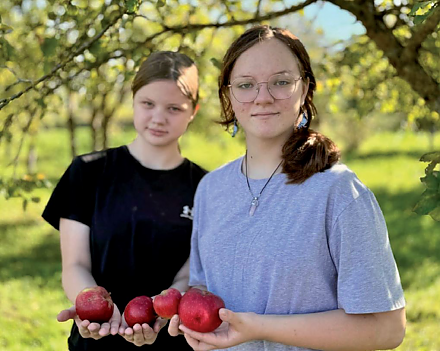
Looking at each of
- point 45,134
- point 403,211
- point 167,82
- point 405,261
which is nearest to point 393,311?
point 167,82

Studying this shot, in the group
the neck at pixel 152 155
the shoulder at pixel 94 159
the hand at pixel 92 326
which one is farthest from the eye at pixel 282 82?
the hand at pixel 92 326

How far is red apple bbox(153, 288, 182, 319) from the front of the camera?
1938 mm

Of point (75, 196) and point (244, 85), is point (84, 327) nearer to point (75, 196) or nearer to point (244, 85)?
point (75, 196)

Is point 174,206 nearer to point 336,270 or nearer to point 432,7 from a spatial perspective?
point 336,270

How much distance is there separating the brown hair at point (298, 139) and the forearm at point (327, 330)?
43 centimetres

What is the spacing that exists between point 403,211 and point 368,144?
1259 cm

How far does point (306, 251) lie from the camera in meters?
1.68

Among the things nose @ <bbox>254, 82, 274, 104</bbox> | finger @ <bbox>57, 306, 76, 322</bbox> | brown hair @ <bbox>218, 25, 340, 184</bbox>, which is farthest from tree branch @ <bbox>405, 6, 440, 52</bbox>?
finger @ <bbox>57, 306, 76, 322</bbox>

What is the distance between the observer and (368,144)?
74.4ft

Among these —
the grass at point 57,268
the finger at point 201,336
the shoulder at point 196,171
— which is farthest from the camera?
the grass at point 57,268

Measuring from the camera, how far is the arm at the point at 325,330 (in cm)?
165

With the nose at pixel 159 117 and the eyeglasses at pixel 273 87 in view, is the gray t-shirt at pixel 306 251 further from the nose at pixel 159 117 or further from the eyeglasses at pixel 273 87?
the nose at pixel 159 117

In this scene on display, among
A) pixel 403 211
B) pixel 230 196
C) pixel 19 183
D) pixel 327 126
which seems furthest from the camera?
pixel 327 126

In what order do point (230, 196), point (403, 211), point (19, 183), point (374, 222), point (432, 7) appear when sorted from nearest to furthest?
1. point (374, 222)
2. point (432, 7)
3. point (230, 196)
4. point (19, 183)
5. point (403, 211)
